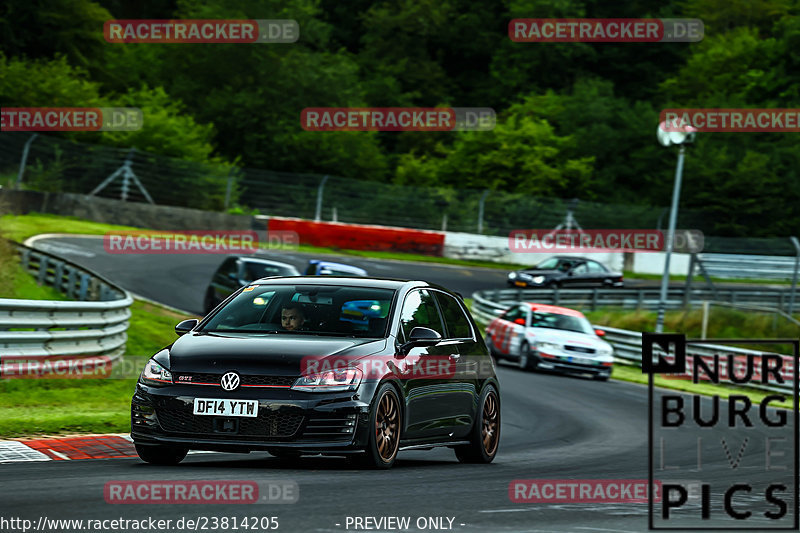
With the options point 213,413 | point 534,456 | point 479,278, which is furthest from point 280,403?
point 479,278

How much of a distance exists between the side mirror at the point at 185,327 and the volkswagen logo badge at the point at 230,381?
1071 millimetres

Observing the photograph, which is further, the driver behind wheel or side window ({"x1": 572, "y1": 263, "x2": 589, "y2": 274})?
side window ({"x1": 572, "y1": 263, "x2": 589, "y2": 274})

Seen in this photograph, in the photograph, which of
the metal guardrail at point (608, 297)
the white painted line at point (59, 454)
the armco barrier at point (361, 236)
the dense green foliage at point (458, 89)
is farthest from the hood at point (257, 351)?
the dense green foliage at point (458, 89)

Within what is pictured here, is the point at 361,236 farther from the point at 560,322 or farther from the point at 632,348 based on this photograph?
the point at 560,322

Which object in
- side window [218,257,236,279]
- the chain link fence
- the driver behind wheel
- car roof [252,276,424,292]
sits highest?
the chain link fence

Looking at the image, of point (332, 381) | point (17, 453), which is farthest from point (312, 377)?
point (17, 453)

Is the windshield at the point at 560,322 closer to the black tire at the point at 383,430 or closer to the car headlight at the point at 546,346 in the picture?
the car headlight at the point at 546,346

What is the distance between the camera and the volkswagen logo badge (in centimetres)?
929

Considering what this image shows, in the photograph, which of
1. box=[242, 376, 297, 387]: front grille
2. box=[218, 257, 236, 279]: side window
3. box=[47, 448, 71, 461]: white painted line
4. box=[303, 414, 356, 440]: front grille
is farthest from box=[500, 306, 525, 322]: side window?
box=[242, 376, 297, 387]: front grille

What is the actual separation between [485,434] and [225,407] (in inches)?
129

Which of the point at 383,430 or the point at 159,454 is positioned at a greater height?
the point at 383,430

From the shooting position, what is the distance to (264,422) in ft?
30.3

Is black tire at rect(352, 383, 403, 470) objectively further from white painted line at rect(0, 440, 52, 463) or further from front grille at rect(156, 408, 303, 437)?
white painted line at rect(0, 440, 52, 463)

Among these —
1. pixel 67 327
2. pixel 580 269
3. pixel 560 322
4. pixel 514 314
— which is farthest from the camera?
pixel 580 269
